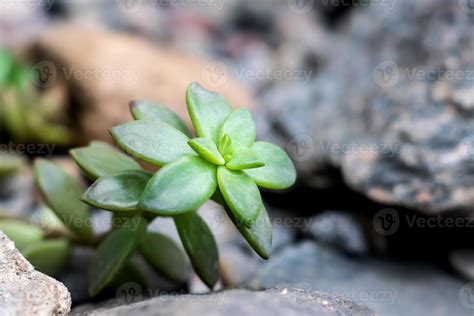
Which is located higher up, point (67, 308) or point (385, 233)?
point (67, 308)

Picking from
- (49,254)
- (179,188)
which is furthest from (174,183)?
(49,254)

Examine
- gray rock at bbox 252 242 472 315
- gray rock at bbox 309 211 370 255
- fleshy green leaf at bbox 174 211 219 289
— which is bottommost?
gray rock at bbox 252 242 472 315

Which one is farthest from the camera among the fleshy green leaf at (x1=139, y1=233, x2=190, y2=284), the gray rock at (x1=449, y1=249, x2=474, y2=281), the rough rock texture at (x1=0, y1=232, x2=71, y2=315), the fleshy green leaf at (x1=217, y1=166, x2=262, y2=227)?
the gray rock at (x1=449, y1=249, x2=474, y2=281)

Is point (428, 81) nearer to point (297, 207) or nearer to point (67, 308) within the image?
point (297, 207)

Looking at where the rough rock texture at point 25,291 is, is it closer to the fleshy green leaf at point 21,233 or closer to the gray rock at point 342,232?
the fleshy green leaf at point 21,233

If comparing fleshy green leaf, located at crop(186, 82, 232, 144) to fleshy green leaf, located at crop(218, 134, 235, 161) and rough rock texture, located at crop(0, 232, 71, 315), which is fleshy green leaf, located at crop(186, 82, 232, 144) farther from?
rough rock texture, located at crop(0, 232, 71, 315)

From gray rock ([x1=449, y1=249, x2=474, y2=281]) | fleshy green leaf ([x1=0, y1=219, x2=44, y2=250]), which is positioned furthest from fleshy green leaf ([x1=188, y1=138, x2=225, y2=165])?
gray rock ([x1=449, y1=249, x2=474, y2=281])

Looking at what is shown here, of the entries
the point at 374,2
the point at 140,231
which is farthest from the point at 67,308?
the point at 374,2
